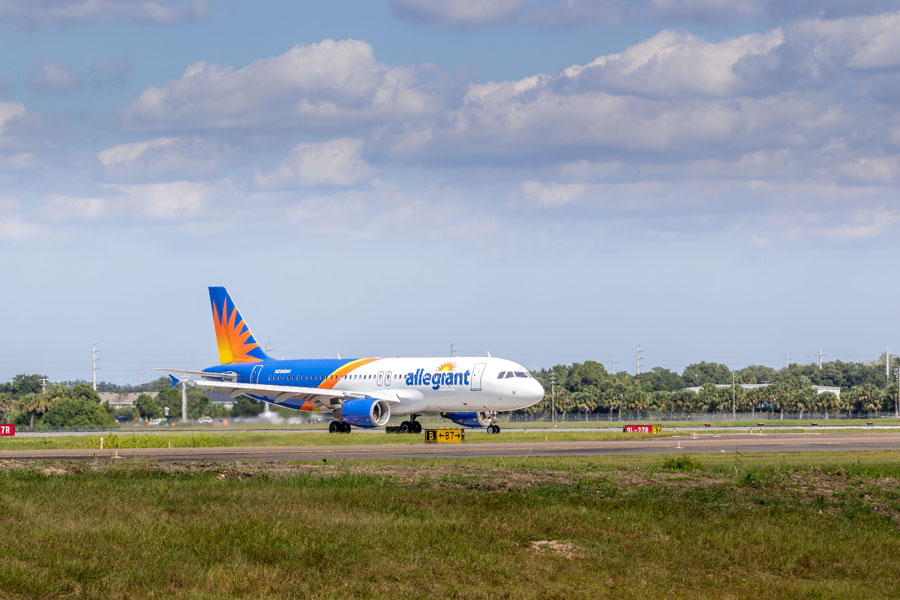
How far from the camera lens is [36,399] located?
133750 mm

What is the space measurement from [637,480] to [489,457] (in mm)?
12434

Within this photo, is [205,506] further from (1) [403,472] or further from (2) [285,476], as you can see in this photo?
(1) [403,472]

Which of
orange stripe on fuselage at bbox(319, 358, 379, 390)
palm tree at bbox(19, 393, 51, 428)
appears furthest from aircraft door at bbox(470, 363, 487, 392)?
palm tree at bbox(19, 393, 51, 428)

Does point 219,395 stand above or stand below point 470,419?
above

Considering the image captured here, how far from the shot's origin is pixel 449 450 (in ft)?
160

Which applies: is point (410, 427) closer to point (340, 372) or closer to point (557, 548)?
point (340, 372)

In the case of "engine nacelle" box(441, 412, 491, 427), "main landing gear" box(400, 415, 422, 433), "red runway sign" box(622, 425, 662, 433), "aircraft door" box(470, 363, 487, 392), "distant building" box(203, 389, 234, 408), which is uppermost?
"aircraft door" box(470, 363, 487, 392)

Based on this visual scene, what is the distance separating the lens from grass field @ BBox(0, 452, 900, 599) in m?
18.5

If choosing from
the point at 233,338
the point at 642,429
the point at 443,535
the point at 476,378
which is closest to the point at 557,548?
the point at 443,535

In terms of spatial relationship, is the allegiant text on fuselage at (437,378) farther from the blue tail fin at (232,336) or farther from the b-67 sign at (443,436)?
the blue tail fin at (232,336)

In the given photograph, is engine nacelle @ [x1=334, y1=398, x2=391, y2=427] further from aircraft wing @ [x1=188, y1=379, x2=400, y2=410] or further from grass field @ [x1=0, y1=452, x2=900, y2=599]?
grass field @ [x1=0, y1=452, x2=900, y2=599]

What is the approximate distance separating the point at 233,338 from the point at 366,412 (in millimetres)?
18280

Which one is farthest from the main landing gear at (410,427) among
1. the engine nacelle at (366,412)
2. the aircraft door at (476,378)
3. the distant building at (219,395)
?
the distant building at (219,395)

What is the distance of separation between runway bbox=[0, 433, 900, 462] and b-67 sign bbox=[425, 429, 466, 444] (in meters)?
2.17
